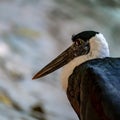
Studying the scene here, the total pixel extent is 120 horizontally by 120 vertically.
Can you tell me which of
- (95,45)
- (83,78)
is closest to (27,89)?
(95,45)

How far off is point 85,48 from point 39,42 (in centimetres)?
240

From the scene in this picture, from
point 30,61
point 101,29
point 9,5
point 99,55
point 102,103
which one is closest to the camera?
point 102,103

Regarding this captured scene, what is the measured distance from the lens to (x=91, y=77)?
99.8 inches

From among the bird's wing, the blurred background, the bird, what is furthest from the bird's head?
the blurred background

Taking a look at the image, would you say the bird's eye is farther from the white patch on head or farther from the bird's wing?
the bird's wing

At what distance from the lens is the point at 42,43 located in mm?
5406

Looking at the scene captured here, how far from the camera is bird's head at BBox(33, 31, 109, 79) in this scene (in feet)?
9.84

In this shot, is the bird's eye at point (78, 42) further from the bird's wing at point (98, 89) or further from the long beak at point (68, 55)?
the bird's wing at point (98, 89)

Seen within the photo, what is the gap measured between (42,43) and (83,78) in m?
2.80

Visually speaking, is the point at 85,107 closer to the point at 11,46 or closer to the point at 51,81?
the point at 51,81

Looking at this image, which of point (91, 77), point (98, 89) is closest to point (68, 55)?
point (91, 77)

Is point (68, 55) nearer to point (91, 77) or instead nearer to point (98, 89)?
point (91, 77)

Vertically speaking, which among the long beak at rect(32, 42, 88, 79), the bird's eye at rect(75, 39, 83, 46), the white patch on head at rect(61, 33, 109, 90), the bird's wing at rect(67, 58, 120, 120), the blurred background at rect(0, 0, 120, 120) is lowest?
the bird's wing at rect(67, 58, 120, 120)

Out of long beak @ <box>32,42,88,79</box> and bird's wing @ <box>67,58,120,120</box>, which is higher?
long beak @ <box>32,42,88,79</box>
